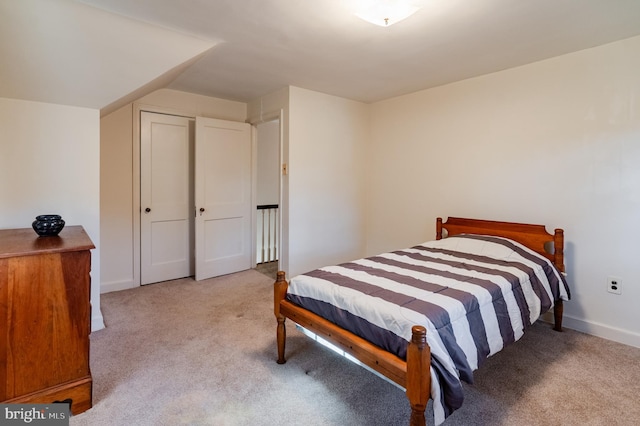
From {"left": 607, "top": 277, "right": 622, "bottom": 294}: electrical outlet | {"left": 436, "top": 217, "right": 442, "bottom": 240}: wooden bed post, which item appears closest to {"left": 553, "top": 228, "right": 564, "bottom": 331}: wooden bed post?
{"left": 607, "top": 277, "right": 622, "bottom": 294}: electrical outlet

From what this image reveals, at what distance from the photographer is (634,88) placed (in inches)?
95.0

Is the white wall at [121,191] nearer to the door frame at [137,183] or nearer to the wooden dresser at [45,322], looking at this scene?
the door frame at [137,183]

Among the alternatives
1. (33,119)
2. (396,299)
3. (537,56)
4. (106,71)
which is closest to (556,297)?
(396,299)

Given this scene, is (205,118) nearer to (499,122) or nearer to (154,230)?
(154,230)

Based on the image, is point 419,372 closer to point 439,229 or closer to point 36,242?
point 36,242

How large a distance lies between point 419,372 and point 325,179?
290 centimetres

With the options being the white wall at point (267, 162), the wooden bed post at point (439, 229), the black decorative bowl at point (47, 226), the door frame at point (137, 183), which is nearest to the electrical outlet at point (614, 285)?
the wooden bed post at point (439, 229)

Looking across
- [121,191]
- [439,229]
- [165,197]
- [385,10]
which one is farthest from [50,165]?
[439,229]

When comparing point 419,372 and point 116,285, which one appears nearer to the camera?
point 419,372

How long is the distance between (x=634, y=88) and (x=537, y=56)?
28.1 inches

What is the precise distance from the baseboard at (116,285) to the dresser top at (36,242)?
1.53 metres

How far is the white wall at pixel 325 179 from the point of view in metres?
3.72

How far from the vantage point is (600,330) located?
103 inches

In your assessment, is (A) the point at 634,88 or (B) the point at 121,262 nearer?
(A) the point at 634,88
